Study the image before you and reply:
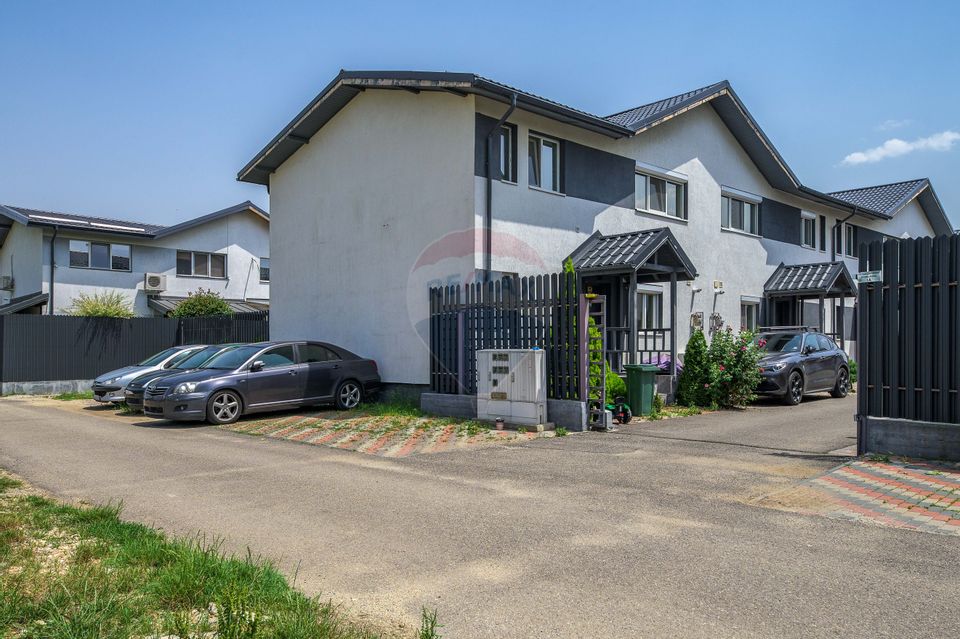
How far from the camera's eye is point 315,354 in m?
15.1

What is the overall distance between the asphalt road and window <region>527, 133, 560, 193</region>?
7.28m

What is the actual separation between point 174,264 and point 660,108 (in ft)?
71.8

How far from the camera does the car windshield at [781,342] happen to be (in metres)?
16.7

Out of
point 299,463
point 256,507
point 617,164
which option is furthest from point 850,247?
point 256,507

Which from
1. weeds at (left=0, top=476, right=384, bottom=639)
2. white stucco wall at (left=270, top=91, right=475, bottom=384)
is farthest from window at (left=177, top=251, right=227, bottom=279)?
weeds at (left=0, top=476, right=384, bottom=639)

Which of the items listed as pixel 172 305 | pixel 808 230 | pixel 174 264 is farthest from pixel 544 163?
pixel 174 264

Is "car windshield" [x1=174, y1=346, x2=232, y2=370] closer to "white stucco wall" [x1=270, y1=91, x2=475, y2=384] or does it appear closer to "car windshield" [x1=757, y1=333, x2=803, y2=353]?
"white stucco wall" [x1=270, y1=91, x2=475, y2=384]

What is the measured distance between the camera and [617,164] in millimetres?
17844

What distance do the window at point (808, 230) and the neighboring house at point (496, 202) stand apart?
94 centimetres

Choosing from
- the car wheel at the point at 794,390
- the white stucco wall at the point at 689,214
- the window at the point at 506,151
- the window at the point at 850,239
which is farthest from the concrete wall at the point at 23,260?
the window at the point at 850,239

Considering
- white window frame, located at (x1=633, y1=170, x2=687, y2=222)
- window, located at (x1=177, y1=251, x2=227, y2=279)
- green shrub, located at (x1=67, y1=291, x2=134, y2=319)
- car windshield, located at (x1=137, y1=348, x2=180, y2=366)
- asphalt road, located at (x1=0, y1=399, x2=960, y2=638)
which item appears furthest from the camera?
window, located at (x1=177, y1=251, x2=227, y2=279)

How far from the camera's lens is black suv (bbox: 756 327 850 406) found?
51.9ft

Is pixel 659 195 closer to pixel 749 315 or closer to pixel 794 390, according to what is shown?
pixel 749 315

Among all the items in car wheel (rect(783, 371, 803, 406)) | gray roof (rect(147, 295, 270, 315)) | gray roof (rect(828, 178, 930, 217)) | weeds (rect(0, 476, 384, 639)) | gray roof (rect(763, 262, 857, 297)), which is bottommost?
weeds (rect(0, 476, 384, 639))
